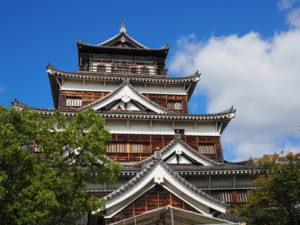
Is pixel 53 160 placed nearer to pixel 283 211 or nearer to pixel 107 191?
pixel 107 191

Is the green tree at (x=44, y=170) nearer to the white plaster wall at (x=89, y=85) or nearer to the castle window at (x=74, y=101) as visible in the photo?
the castle window at (x=74, y=101)

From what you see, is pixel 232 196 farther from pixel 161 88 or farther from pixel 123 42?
pixel 123 42

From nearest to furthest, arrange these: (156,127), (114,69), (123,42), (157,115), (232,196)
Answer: (232,196)
(157,115)
(156,127)
(114,69)
(123,42)

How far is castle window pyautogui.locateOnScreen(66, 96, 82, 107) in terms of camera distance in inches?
947

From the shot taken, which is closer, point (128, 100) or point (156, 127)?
point (156, 127)

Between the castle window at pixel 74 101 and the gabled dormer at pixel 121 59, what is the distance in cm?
402

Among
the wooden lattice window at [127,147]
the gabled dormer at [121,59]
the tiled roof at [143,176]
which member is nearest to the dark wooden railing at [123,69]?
the gabled dormer at [121,59]

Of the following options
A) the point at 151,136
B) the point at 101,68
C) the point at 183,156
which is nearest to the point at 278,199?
the point at 183,156

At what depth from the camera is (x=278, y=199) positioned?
1241cm

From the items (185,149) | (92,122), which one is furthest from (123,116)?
(92,122)

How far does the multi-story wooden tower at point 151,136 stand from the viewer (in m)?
11.9

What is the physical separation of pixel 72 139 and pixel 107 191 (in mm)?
7704

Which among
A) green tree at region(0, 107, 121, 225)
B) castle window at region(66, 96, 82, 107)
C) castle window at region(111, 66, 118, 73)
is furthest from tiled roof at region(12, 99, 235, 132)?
green tree at region(0, 107, 121, 225)

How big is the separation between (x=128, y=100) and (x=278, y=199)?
563 inches
